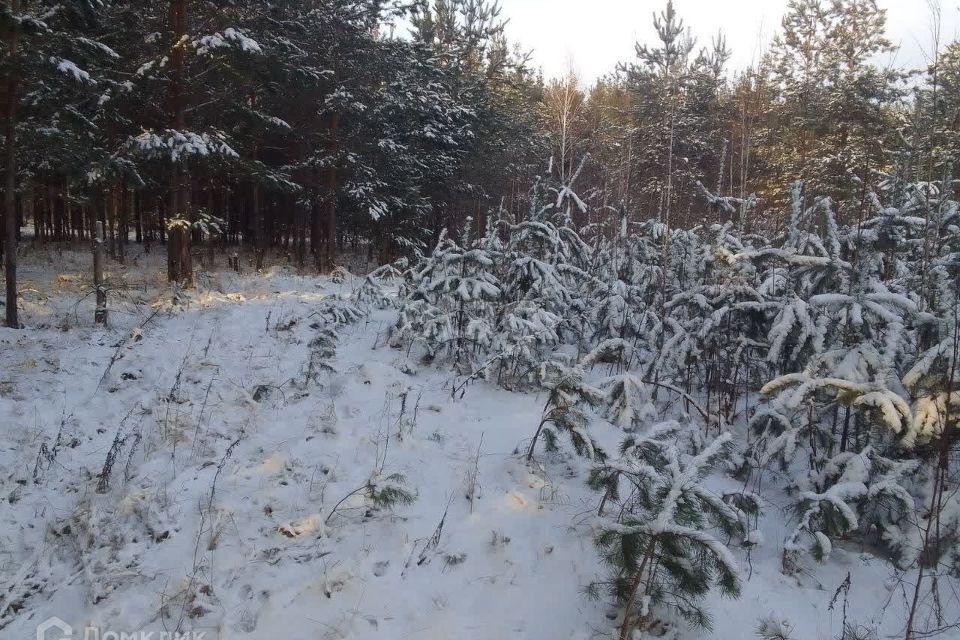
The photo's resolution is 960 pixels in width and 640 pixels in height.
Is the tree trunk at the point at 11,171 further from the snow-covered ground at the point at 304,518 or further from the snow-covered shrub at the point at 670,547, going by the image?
the snow-covered shrub at the point at 670,547

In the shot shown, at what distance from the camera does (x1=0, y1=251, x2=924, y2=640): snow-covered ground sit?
10.9 ft

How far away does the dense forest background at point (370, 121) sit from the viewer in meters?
8.88

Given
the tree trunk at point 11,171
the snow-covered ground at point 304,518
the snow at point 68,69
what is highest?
the snow at point 68,69

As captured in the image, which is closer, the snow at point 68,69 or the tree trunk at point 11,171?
the snow at point 68,69

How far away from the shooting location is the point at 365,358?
25.0ft

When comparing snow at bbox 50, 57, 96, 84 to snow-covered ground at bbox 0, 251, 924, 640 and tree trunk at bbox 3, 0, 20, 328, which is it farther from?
snow-covered ground at bbox 0, 251, 924, 640

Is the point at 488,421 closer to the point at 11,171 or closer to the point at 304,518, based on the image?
the point at 304,518

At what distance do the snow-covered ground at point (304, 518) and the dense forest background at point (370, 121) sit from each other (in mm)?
3353

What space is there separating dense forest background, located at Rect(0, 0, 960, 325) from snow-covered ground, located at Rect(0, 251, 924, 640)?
3.35 meters

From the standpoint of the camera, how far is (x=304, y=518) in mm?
4129

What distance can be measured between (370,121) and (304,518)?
50.9 feet

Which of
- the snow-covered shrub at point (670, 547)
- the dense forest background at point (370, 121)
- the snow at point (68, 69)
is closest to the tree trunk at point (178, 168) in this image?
the dense forest background at point (370, 121)

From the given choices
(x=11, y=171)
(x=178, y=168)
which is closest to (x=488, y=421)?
(x=11, y=171)

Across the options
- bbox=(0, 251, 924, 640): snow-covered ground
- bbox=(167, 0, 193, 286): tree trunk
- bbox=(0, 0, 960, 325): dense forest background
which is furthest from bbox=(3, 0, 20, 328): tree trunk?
bbox=(167, 0, 193, 286): tree trunk
